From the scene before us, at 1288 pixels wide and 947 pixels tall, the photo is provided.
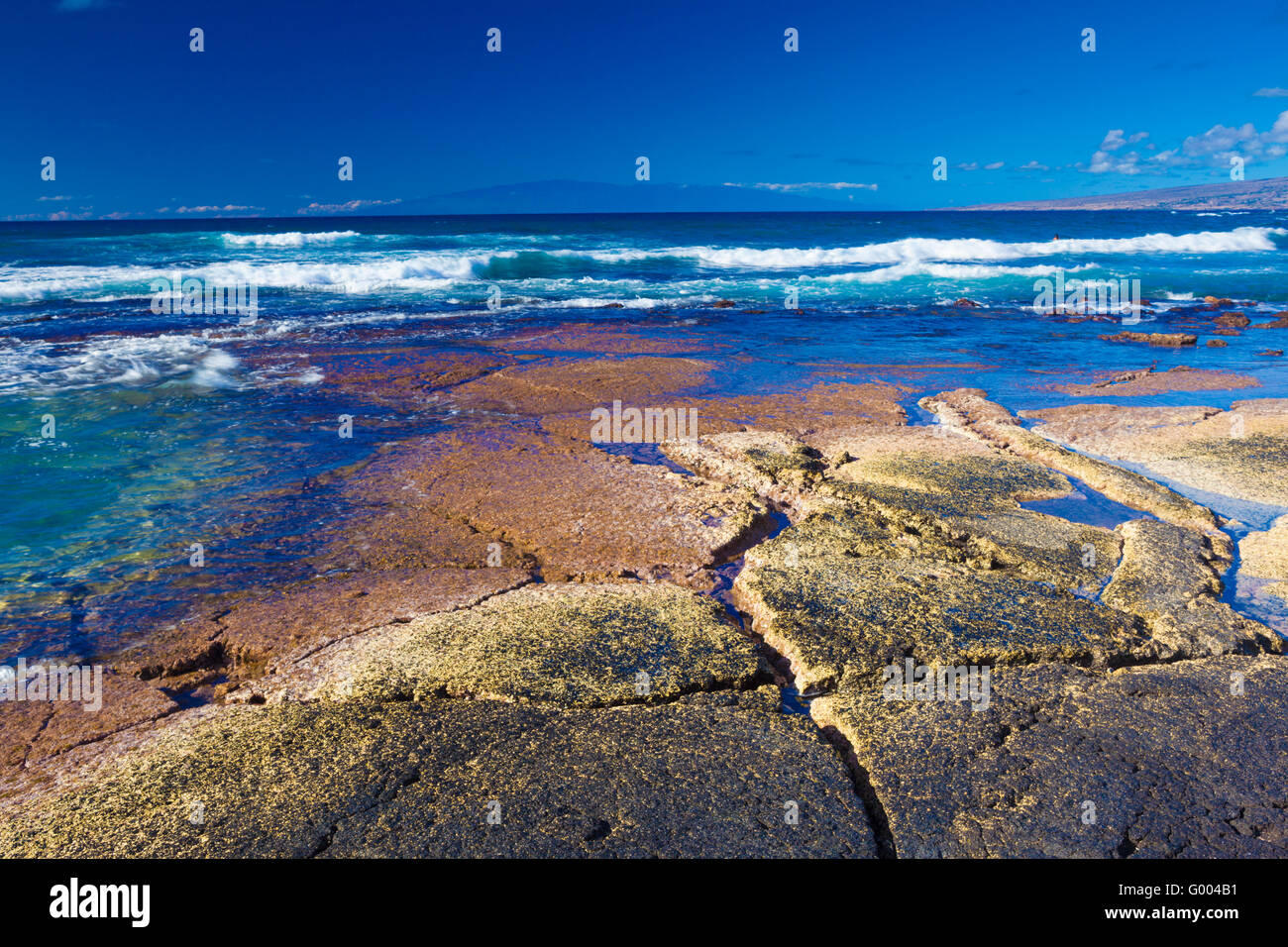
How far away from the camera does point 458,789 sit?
2.79 m

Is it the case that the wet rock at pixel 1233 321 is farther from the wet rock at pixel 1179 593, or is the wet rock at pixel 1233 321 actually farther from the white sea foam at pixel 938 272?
the wet rock at pixel 1179 593

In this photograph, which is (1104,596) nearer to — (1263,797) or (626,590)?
(1263,797)

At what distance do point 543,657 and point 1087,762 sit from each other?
237 centimetres

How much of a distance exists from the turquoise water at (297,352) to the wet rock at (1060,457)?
1.44m

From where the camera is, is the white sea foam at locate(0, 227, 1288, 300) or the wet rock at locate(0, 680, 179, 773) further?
the white sea foam at locate(0, 227, 1288, 300)

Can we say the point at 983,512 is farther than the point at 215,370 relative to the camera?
No

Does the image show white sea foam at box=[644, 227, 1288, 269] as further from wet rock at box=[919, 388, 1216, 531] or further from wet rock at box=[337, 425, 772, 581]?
wet rock at box=[337, 425, 772, 581]

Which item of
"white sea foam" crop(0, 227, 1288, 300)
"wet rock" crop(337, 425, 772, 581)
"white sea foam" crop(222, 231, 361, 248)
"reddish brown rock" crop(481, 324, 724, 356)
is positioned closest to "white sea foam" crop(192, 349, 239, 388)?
"reddish brown rock" crop(481, 324, 724, 356)

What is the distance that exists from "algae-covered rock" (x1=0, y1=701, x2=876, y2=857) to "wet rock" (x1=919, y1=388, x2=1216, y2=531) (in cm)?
434

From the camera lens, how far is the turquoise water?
5188 millimetres

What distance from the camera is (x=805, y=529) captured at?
5.18 m

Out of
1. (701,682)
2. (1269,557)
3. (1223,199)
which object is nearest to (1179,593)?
(1269,557)

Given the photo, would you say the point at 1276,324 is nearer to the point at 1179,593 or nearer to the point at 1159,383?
the point at 1159,383
